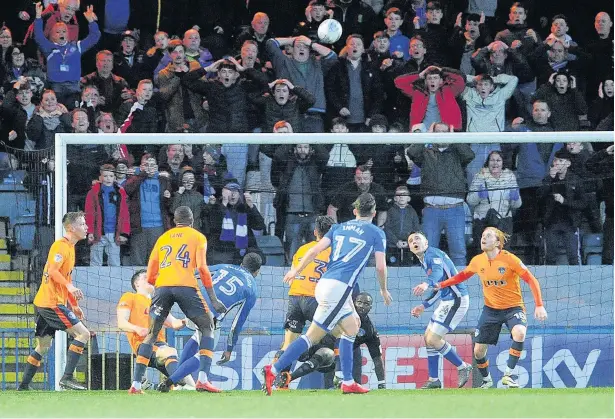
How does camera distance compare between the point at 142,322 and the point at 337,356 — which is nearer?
the point at 142,322

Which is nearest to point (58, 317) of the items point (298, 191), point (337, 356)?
point (337, 356)

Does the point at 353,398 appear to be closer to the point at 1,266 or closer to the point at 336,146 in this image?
the point at 336,146

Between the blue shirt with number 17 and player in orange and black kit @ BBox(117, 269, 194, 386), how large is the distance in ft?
7.22

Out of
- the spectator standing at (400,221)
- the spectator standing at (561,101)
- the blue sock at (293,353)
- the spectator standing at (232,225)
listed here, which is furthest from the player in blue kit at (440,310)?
the spectator standing at (561,101)

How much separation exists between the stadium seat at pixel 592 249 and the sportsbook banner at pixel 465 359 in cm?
110

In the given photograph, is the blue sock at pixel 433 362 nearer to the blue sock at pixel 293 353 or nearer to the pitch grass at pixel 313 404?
the pitch grass at pixel 313 404

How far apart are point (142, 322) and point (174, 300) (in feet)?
4.73

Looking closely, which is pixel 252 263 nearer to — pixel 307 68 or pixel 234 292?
pixel 234 292

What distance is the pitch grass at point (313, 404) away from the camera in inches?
372

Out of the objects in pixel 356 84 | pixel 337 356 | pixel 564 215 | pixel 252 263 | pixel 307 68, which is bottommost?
pixel 337 356

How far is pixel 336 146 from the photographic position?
15812mm

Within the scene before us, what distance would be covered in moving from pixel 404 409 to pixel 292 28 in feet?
27.9

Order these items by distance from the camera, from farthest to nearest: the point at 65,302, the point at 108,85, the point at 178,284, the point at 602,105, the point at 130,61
A: the point at 602,105 → the point at 130,61 → the point at 108,85 → the point at 65,302 → the point at 178,284

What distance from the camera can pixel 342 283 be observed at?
11.2 metres
